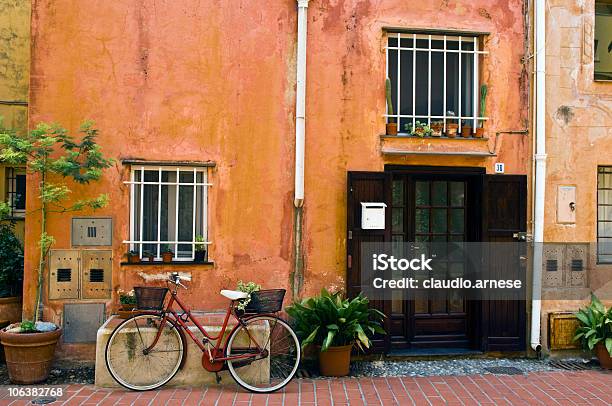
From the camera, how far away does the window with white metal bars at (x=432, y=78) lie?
7.84 meters

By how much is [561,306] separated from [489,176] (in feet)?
6.93

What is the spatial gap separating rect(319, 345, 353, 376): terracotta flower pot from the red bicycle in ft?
1.77

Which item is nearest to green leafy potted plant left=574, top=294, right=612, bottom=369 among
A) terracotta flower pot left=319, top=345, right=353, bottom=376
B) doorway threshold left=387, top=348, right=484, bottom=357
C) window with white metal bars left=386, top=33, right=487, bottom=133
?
doorway threshold left=387, top=348, right=484, bottom=357

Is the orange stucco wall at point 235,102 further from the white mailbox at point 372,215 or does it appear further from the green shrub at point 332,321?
the green shrub at point 332,321

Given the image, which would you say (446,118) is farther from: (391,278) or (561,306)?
(561,306)

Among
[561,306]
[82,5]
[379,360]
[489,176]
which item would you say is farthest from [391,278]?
[82,5]

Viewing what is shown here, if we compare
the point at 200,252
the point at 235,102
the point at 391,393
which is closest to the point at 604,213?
the point at 391,393

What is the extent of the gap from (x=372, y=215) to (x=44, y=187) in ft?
13.3

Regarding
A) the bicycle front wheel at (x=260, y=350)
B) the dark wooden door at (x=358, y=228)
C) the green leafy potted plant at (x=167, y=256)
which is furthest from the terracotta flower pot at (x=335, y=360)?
the green leafy potted plant at (x=167, y=256)

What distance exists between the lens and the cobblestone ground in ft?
19.7

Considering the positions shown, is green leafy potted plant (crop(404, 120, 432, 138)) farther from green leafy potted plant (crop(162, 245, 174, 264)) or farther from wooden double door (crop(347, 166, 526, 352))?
green leafy potted plant (crop(162, 245, 174, 264))

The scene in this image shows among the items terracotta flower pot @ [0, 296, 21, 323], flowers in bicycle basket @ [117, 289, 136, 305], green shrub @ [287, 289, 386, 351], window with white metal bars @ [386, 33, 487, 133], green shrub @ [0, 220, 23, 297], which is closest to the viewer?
green shrub @ [287, 289, 386, 351]

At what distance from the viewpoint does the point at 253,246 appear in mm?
7434

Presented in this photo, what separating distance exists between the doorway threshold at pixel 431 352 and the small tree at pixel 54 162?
4277 millimetres
